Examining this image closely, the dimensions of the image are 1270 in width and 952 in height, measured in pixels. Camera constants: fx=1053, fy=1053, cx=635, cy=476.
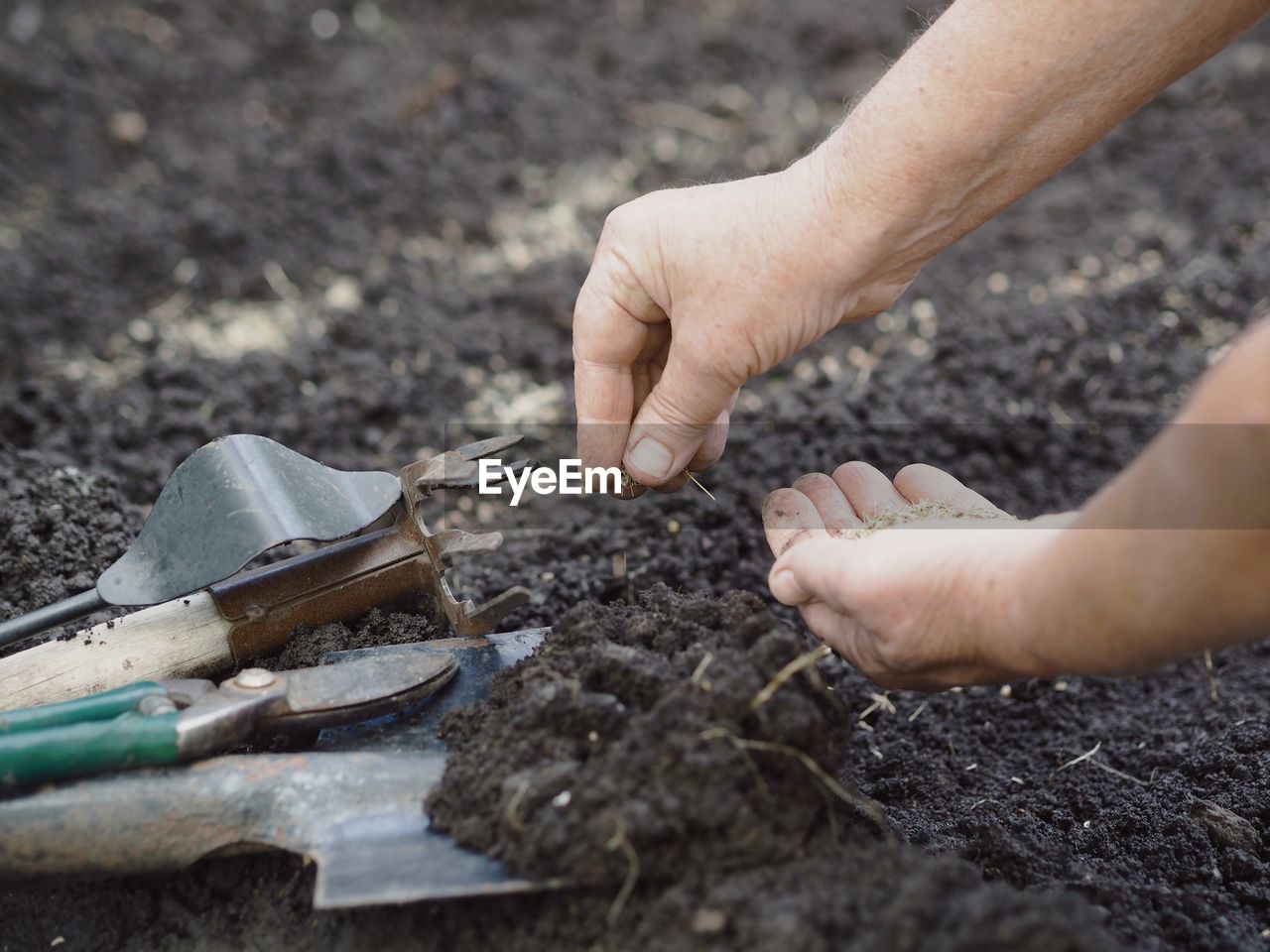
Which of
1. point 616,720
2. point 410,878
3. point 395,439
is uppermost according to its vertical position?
point 395,439

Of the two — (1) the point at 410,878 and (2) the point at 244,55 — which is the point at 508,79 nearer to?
(2) the point at 244,55

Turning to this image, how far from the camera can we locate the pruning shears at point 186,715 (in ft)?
5.10

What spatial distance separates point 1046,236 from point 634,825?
3748 mm

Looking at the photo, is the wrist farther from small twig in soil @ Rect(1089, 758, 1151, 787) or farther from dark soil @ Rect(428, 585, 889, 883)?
small twig in soil @ Rect(1089, 758, 1151, 787)

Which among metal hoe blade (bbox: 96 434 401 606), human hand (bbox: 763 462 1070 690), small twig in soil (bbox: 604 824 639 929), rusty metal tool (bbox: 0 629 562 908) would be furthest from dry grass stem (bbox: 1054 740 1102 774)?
metal hoe blade (bbox: 96 434 401 606)

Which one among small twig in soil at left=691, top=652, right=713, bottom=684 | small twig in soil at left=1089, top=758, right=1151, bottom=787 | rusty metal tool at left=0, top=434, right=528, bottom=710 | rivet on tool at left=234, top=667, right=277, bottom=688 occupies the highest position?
rusty metal tool at left=0, top=434, right=528, bottom=710

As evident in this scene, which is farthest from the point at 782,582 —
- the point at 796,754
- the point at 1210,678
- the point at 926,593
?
the point at 1210,678

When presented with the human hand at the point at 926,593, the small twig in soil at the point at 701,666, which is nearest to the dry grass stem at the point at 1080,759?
the human hand at the point at 926,593

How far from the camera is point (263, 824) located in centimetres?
159

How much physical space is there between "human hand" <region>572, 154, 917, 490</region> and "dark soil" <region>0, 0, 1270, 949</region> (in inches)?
21.0

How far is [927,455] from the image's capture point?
10.5 ft

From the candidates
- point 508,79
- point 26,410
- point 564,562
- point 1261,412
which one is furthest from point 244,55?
point 1261,412

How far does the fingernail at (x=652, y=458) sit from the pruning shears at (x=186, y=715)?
655 mm

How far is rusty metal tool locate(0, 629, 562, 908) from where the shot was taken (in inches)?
58.2
